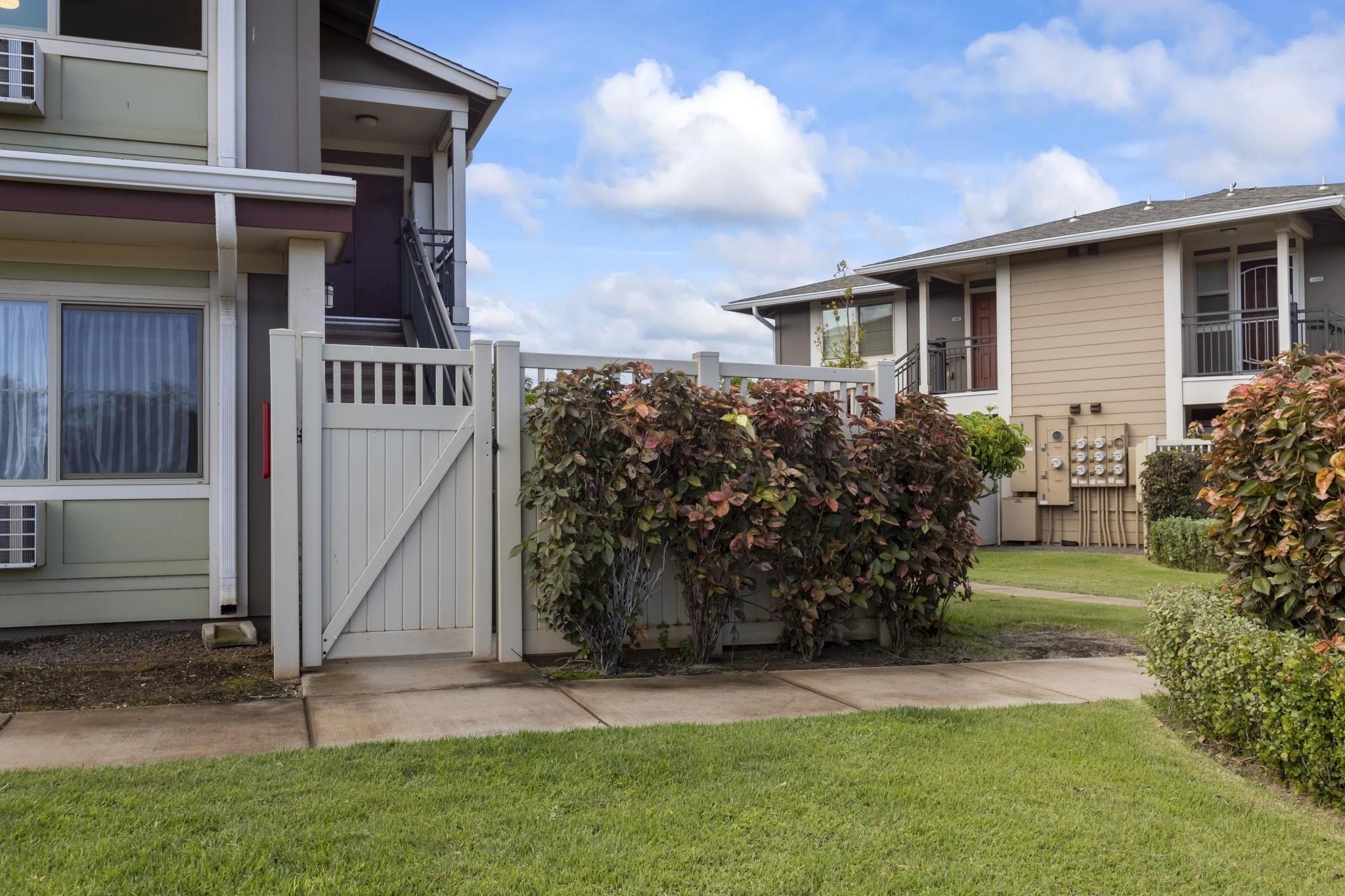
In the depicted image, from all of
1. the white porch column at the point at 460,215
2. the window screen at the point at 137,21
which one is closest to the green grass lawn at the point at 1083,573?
the white porch column at the point at 460,215

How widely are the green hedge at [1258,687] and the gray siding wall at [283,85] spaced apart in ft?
23.7

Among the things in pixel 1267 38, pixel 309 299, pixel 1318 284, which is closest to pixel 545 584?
pixel 309 299

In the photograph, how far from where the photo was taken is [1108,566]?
14.8 m

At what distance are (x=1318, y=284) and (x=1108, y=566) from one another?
27.3ft

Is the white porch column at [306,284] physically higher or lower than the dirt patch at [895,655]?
higher

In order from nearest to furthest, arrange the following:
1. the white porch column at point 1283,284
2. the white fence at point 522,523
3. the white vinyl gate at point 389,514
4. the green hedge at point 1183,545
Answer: the white vinyl gate at point 389,514, the white fence at point 522,523, the green hedge at point 1183,545, the white porch column at point 1283,284

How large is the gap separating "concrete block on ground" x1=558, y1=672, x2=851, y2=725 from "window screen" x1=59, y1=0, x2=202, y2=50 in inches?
241

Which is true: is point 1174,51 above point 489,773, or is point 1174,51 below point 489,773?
above

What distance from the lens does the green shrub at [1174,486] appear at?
15961 millimetres

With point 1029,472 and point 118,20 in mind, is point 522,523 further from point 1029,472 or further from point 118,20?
point 1029,472

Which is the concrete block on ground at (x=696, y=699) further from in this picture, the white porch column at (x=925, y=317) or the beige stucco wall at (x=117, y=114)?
the white porch column at (x=925, y=317)

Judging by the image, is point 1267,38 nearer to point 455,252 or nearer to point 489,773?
point 455,252

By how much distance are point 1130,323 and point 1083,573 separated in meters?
6.79

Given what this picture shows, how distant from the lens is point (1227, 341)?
18.5 metres
